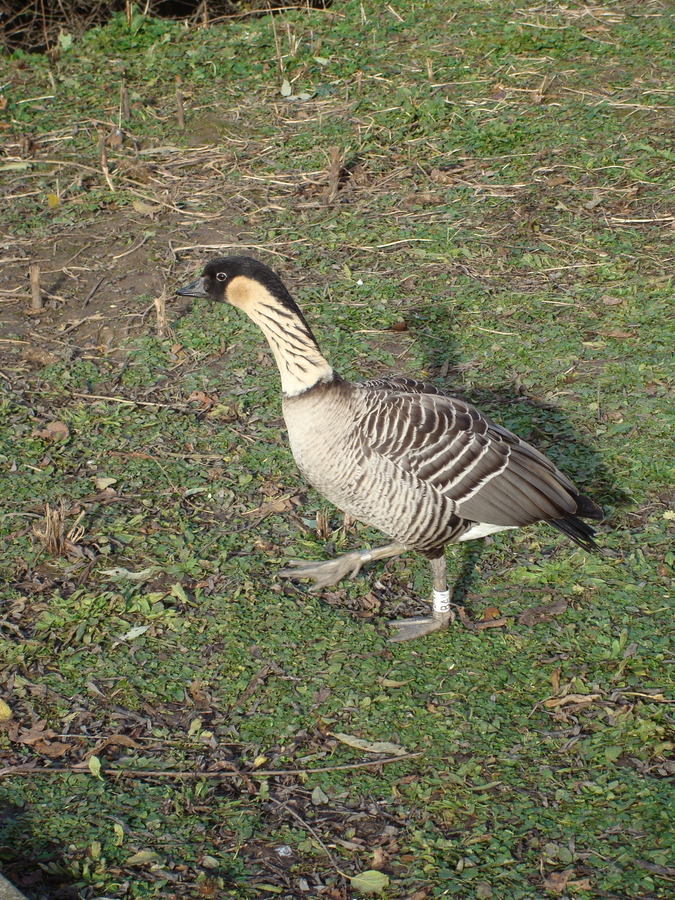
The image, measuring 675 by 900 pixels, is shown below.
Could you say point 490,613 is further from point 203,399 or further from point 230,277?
point 203,399

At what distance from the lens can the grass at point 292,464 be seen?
3.60 meters

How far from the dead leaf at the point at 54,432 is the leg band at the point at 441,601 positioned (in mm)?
2524

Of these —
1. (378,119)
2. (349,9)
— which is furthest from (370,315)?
(349,9)

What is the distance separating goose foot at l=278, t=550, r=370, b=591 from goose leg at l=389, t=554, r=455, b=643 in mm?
426

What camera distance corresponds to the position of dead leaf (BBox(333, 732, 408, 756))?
3906 mm

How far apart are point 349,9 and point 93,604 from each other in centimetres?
795

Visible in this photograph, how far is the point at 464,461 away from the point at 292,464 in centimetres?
146

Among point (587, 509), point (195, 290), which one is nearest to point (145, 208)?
point (195, 290)

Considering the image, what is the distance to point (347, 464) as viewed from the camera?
13.9 ft

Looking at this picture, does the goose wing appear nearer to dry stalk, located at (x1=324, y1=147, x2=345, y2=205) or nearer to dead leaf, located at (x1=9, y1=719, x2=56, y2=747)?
dead leaf, located at (x1=9, y1=719, x2=56, y2=747)

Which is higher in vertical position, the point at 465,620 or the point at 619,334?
the point at 619,334

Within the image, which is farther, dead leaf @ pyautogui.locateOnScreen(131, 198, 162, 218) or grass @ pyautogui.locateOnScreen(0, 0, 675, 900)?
dead leaf @ pyautogui.locateOnScreen(131, 198, 162, 218)

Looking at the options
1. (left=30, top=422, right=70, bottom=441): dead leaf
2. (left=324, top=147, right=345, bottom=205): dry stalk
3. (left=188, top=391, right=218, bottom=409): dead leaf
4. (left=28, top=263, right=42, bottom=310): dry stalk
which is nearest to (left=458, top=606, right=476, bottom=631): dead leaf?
(left=188, top=391, right=218, bottom=409): dead leaf

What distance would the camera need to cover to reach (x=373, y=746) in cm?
392
